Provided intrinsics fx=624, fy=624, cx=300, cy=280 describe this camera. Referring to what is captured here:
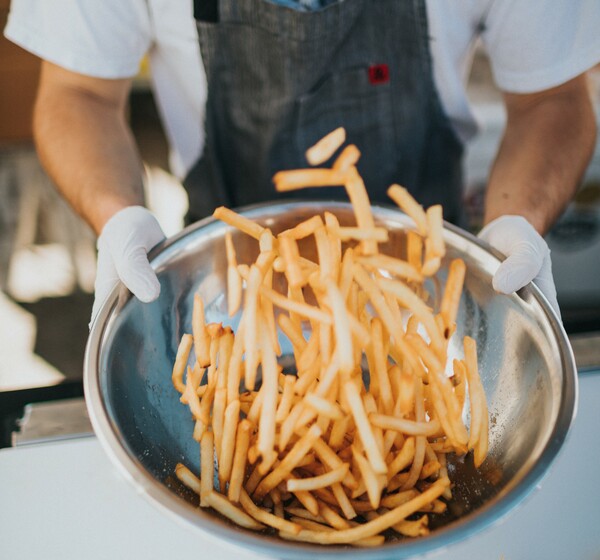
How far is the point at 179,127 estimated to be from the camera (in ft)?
6.28

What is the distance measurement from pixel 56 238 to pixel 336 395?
2.92m

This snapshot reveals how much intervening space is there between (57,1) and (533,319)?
1347mm

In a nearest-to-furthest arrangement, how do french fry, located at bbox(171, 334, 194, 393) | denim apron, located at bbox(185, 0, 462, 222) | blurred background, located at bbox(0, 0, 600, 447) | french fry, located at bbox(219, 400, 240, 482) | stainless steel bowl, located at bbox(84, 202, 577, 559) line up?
stainless steel bowl, located at bbox(84, 202, 577, 559), french fry, located at bbox(219, 400, 240, 482), french fry, located at bbox(171, 334, 194, 393), denim apron, located at bbox(185, 0, 462, 222), blurred background, located at bbox(0, 0, 600, 447)

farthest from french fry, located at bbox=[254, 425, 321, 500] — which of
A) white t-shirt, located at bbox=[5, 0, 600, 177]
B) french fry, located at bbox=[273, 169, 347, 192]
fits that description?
white t-shirt, located at bbox=[5, 0, 600, 177]

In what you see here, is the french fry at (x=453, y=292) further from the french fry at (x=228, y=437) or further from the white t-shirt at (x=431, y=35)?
the white t-shirt at (x=431, y=35)

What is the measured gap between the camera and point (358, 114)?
1678mm

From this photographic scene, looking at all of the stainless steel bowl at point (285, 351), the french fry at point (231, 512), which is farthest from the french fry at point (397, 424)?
the french fry at point (231, 512)

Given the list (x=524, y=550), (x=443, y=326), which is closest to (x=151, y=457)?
(x=443, y=326)

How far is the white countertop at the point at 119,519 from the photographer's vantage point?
1166 millimetres

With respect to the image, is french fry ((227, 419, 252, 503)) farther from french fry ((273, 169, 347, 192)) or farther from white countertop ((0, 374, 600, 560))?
french fry ((273, 169, 347, 192))

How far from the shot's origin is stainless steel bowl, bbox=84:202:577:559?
872mm

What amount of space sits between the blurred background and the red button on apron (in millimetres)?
1333

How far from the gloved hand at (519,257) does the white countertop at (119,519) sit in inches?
14.8

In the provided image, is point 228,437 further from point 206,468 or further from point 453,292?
point 453,292
